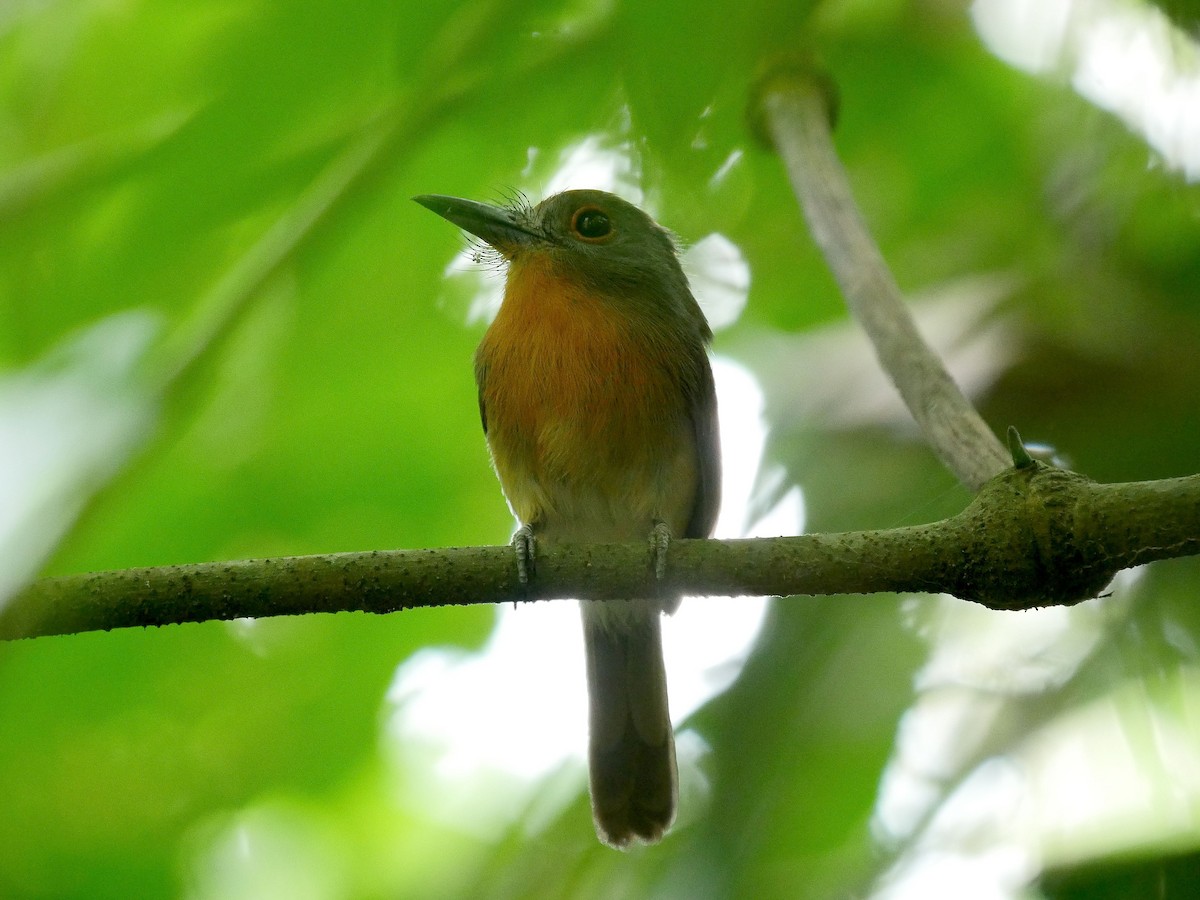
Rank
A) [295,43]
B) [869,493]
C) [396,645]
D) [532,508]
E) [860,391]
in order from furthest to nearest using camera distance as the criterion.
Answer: [532,508]
[396,645]
[860,391]
[869,493]
[295,43]

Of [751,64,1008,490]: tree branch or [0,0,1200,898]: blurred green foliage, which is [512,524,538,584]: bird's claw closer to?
[0,0,1200,898]: blurred green foliage

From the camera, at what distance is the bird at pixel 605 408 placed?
3.95m

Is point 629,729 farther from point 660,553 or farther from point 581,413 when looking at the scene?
point 660,553

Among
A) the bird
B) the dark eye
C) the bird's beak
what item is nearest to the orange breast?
the bird

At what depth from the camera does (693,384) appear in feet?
13.6

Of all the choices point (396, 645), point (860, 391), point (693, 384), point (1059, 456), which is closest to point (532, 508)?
point (693, 384)

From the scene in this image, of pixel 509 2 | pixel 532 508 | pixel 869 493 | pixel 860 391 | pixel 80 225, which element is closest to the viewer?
pixel 509 2

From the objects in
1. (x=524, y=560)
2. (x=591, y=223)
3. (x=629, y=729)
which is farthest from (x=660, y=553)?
(x=591, y=223)

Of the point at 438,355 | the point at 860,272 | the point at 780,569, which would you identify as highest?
the point at 438,355

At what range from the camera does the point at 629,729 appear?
175 inches

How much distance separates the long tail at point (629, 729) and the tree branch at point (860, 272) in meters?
1.99

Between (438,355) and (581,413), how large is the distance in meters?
0.91

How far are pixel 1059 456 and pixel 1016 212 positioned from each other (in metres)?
0.73

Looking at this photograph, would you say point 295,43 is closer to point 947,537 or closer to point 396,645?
point 947,537
